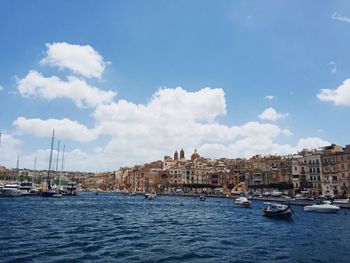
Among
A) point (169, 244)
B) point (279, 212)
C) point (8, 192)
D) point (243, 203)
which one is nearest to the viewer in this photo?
point (169, 244)

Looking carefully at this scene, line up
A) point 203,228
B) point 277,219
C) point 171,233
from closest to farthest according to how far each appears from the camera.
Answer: point 171,233 → point 203,228 → point 277,219

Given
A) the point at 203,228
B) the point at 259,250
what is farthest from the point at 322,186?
the point at 259,250

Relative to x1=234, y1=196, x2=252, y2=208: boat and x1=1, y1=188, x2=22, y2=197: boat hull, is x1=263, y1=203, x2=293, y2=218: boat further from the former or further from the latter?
x1=1, y1=188, x2=22, y2=197: boat hull

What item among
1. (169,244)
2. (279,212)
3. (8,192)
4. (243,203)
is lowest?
(169,244)

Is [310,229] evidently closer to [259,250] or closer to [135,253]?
[259,250]

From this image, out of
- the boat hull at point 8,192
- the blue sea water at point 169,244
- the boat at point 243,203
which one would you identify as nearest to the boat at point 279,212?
the blue sea water at point 169,244

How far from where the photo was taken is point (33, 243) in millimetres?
26266

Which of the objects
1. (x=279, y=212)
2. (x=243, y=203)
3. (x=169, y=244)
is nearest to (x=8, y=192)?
(x=243, y=203)

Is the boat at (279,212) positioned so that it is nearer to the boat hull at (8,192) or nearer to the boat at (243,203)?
the boat at (243,203)

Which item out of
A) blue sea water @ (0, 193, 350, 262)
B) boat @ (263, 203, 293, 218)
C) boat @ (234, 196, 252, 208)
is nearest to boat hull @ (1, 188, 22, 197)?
boat @ (234, 196, 252, 208)

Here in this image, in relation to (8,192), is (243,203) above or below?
below

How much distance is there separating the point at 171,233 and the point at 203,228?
5.80m

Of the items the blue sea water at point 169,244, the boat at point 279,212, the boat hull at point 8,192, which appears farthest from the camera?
the boat hull at point 8,192

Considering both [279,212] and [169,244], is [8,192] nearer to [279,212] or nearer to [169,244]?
[279,212]
